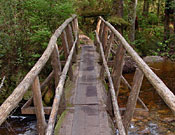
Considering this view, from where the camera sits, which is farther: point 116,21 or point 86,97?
point 116,21

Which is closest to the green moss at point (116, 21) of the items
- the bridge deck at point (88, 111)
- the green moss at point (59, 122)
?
the bridge deck at point (88, 111)

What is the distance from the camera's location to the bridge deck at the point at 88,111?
296 centimetres

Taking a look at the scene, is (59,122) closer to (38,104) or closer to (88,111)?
(88,111)

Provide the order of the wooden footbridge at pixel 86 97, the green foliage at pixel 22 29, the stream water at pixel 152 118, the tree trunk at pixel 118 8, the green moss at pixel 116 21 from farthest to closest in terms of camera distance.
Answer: the tree trunk at pixel 118 8 → the green moss at pixel 116 21 → the green foliage at pixel 22 29 → the stream water at pixel 152 118 → the wooden footbridge at pixel 86 97

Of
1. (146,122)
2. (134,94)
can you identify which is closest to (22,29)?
(146,122)

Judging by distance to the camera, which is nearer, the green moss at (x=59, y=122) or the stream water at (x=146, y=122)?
the green moss at (x=59, y=122)

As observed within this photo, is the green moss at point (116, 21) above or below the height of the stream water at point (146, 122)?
above

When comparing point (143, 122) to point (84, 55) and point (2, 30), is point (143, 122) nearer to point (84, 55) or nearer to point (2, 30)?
point (84, 55)

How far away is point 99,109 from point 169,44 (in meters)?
12.2

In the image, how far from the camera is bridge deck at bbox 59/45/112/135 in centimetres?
296

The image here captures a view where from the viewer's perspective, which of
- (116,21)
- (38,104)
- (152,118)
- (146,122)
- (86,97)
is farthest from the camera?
(116,21)

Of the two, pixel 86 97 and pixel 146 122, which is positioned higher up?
pixel 86 97

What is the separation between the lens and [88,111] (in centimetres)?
352

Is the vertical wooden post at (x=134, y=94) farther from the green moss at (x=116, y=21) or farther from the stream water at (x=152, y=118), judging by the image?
the green moss at (x=116, y=21)
